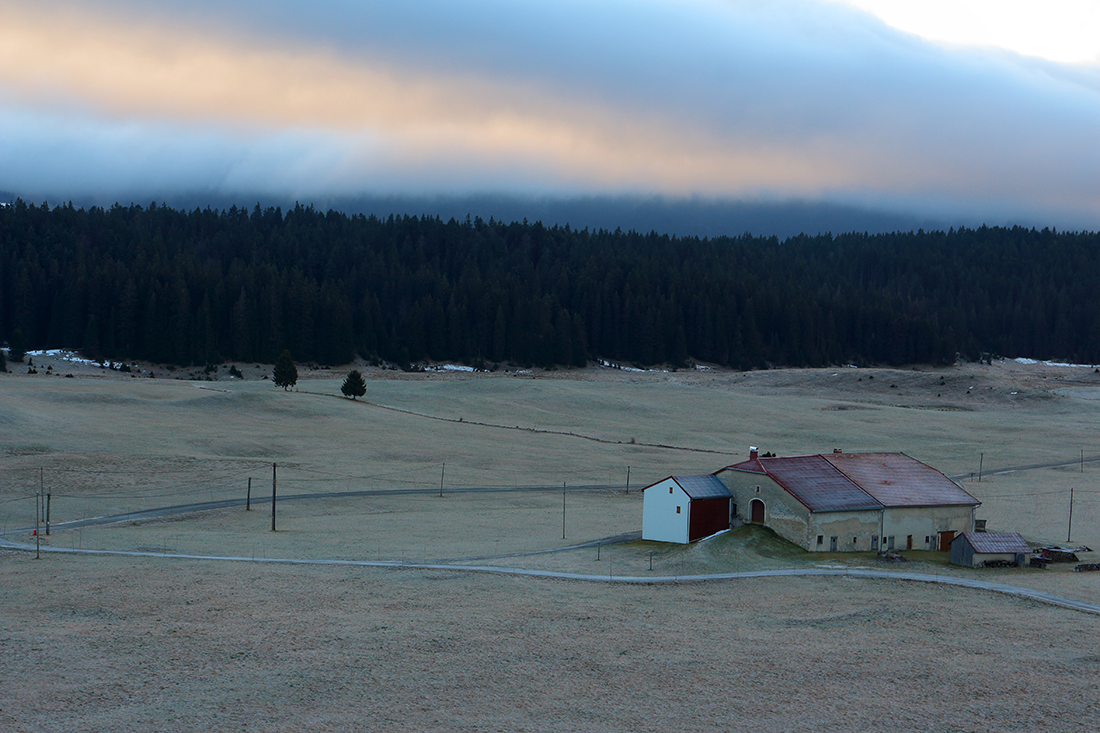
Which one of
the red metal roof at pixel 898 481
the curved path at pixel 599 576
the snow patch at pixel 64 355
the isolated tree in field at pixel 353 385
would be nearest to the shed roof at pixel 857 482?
the red metal roof at pixel 898 481

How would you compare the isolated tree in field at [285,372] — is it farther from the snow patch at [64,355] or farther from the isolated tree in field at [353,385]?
the snow patch at [64,355]

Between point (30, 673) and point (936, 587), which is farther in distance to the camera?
point (936, 587)

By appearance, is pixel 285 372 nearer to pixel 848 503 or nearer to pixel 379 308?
pixel 379 308

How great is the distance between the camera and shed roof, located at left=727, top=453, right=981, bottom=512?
47469 millimetres

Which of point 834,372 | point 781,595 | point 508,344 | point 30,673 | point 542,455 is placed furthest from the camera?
point 508,344

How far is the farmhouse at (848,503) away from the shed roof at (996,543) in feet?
13.3

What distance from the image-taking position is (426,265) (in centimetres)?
18550

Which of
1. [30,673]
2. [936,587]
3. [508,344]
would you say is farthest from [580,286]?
[30,673]

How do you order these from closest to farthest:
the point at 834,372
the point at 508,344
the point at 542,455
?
the point at 542,455 < the point at 834,372 < the point at 508,344

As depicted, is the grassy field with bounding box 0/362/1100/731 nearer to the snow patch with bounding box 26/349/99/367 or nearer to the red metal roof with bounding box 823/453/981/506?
the red metal roof with bounding box 823/453/981/506

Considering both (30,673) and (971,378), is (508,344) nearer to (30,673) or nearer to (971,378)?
(971,378)

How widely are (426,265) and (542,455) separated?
11094cm

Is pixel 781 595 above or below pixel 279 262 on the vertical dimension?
below

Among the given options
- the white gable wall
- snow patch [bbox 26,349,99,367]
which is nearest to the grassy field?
the white gable wall
